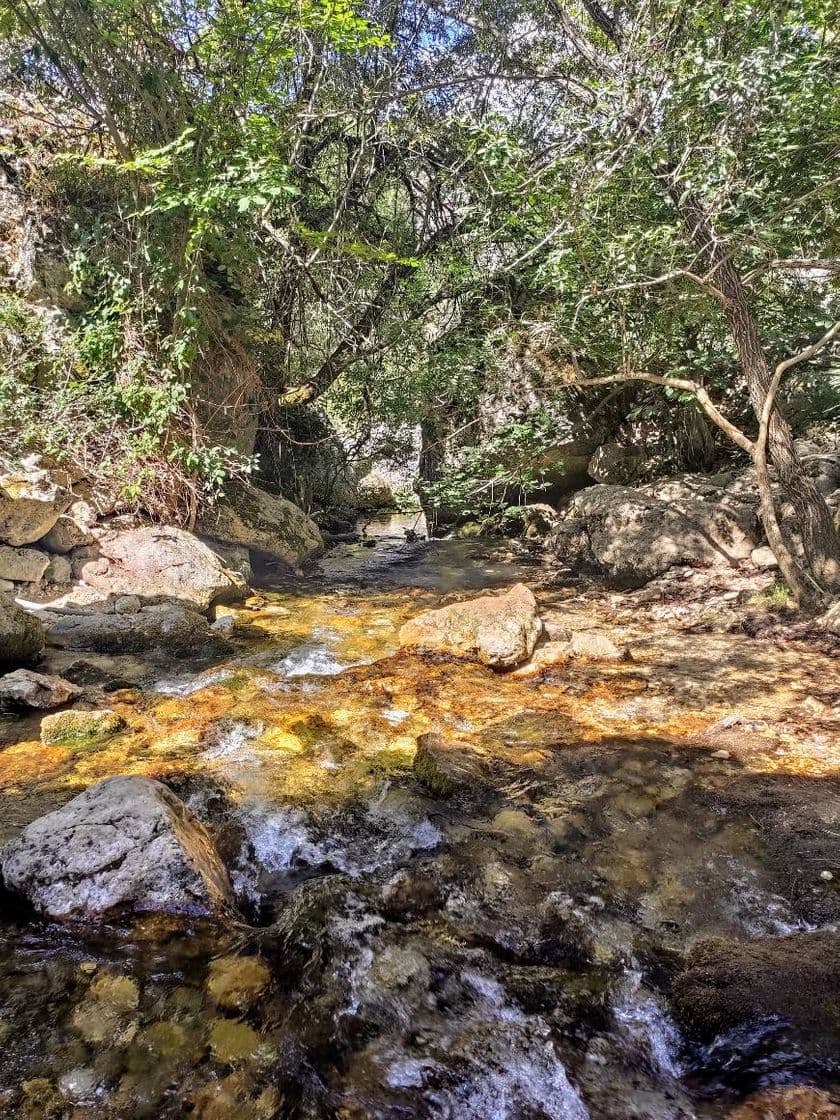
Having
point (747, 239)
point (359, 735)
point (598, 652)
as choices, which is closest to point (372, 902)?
point (359, 735)

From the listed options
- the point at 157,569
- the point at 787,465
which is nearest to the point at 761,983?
the point at 787,465

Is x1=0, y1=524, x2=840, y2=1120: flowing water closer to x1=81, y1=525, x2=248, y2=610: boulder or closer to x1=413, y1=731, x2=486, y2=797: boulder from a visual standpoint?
x1=413, y1=731, x2=486, y2=797: boulder

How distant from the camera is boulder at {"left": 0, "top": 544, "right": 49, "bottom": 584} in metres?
6.23

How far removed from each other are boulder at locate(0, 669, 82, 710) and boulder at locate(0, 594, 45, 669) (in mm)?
386

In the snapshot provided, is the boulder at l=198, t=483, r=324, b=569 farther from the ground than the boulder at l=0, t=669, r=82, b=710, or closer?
farther from the ground

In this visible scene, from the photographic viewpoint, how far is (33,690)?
4.34 metres

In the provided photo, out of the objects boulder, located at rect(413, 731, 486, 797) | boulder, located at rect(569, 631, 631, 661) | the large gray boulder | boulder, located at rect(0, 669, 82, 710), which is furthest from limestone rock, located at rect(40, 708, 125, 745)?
the large gray boulder

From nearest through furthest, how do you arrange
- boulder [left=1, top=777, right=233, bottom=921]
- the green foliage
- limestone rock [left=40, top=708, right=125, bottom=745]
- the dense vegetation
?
boulder [left=1, top=777, right=233, bottom=921], limestone rock [left=40, top=708, right=125, bottom=745], the dense vegetation, the green foliage

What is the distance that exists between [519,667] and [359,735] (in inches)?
68.4

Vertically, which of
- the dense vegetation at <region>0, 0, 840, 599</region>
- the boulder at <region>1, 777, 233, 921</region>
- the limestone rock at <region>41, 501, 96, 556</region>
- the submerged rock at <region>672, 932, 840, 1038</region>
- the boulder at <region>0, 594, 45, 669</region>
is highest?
the dense vegetation at <region>0, 0, 840, 599</region>

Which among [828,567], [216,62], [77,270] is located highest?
[216,62]

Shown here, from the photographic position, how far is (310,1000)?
208 cm

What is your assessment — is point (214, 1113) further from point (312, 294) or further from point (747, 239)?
point (312, 294)

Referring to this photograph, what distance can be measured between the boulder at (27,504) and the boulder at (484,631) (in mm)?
3907
